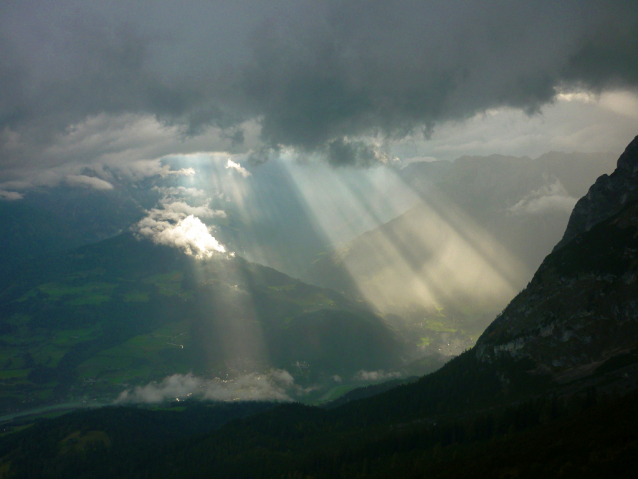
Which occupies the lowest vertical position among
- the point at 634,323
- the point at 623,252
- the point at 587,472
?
the point at 587,472

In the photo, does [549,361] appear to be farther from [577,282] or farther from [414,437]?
[414,437]

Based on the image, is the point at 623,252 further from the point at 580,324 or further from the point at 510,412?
the point at 510,412

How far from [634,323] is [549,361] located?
1587 inches

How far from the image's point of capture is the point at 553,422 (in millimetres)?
129125

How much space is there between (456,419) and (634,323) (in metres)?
87.9

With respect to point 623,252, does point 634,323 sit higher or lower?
lower

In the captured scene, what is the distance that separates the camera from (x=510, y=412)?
6068 inches

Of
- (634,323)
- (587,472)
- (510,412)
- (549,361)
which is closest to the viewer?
(587,472)

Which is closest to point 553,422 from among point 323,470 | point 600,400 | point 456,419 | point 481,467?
point 600,400

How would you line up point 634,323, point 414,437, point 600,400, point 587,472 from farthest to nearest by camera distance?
point 414,437 < point 634,323 < point 600,400 < point 587,472

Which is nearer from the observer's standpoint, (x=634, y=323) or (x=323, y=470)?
(x=634, y=323)

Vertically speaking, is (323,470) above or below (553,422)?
above

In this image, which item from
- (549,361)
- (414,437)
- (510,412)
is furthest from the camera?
(549,361)

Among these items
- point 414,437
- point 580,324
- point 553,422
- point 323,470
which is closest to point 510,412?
point 553,422
